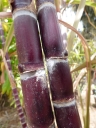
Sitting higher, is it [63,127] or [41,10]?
[41,10]

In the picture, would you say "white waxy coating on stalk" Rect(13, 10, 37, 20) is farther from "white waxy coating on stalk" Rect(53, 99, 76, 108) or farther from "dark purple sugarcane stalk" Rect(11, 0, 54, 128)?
"white waxy coating on stalk" Rect(53, 99, 76, 108)

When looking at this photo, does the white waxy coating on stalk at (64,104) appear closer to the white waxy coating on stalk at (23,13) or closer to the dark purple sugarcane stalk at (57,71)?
the dark purple sugarcane stalk at (57,71)

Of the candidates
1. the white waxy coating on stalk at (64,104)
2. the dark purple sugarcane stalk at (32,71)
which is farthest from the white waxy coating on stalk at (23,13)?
the white waxy coating on stalk at (64,104)

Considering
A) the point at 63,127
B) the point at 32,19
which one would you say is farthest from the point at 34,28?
the point at 63,127

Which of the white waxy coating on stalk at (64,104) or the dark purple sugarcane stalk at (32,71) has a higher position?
the dark purple sugarcane stalk at (32,71)

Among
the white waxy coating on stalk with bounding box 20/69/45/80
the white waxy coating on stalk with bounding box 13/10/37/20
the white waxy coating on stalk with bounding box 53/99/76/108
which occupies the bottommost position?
the white waxy coating on stalk with bounding box 53/99/76/108

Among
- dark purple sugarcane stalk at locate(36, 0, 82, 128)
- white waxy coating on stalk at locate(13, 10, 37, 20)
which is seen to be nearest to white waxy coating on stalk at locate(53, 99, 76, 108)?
dark purple sugarcane stalk at locate(36, 0, 82, 128)

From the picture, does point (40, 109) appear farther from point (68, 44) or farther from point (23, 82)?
point (68, 44)
